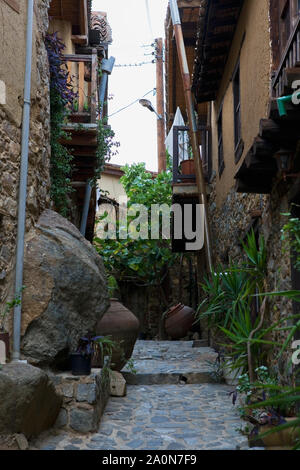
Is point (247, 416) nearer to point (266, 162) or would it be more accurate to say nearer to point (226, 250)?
point (266, 162)

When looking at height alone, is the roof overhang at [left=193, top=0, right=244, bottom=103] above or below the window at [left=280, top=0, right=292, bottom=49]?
above

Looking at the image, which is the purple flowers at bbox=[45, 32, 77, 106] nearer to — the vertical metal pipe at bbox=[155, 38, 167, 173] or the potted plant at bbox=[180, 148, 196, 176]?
the potted plant at bbox=[180, 148, 196, 176]

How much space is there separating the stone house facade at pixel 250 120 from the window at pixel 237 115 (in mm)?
16

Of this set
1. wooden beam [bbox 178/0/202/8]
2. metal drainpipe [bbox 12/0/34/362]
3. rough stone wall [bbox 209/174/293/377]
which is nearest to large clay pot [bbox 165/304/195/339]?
rough stone wall [bbox 209/174/293/377]

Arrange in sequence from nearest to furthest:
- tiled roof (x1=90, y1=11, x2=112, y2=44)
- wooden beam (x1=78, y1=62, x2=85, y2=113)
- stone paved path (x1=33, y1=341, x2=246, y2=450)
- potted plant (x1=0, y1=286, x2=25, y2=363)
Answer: stone paved path (x1=33, y1=341, x2=246, y2=450) < potted plant (x1=0, y1=286, x2=25, y2=363) < wooden beam (x1=78, y1=62, x2=85, y2=113) < tiled roof (x1=90, y1=11, x2=112, y2=44)

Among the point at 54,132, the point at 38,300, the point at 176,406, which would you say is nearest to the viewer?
the point at 38,300

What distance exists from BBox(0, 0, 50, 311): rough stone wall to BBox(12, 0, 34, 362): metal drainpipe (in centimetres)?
5

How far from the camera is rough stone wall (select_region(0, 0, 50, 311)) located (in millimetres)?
4711

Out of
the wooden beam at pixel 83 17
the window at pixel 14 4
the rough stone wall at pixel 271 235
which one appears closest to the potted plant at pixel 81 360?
the rough stone wall at pixel 271 235

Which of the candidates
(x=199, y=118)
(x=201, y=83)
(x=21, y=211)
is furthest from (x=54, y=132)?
(x=199, y=118)

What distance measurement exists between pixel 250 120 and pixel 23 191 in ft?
10.3

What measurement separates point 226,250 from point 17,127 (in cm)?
503

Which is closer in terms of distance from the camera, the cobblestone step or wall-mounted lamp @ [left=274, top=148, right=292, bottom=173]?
wall-mounted lamp @ [left=274, top=148, right=292, bottom=173]
